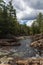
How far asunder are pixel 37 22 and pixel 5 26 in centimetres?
2938

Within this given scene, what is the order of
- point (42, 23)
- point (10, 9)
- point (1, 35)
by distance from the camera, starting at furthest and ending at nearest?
point (42, 23) → point (10, 9) → point (1, 35)

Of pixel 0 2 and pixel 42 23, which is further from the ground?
pixel 0 2

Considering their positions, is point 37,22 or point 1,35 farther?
point 37,22

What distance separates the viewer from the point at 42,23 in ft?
227

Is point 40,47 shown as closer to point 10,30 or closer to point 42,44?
point 42,44

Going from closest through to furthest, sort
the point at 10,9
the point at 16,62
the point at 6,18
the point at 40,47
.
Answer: the point at 16,62
the point at 40,47
the point at 6,18
the point at 10,9

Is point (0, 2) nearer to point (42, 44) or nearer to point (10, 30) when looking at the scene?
point (10, 30)

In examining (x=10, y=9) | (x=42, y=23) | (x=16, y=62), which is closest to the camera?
(x=16, y=62)

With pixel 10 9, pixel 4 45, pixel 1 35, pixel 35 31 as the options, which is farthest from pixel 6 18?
pixel 35 31

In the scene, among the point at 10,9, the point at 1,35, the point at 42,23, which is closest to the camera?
the point at 1,35

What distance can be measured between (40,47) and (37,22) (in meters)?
46.1

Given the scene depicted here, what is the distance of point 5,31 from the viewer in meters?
44.8

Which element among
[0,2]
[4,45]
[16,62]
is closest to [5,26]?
[0,2]

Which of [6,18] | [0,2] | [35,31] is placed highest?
[0,2]
